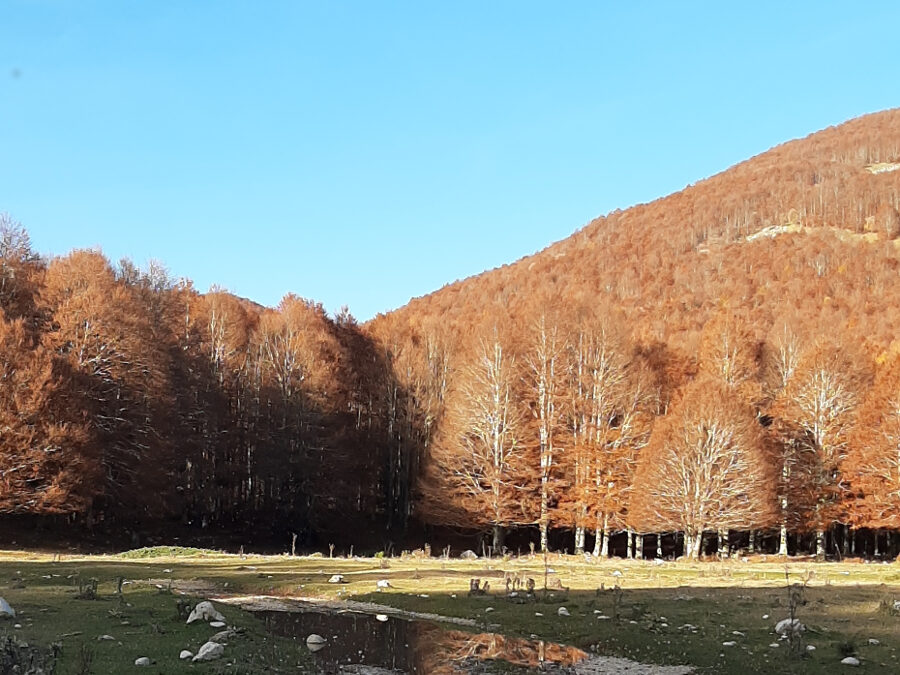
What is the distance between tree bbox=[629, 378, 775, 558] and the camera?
163 feet

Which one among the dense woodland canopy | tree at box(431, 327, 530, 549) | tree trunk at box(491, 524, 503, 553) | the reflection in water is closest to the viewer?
the reflection in water

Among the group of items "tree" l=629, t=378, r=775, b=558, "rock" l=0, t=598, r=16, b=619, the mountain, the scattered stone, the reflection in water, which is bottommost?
the reflection in water

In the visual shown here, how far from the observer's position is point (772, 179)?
582ft

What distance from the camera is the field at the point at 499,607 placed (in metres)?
17.0

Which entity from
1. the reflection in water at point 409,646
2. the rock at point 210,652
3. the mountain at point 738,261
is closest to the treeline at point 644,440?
the mountain at point 738,261

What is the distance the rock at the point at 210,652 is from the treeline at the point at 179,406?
3529 cm

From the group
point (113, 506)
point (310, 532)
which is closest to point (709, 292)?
point (310, 532)

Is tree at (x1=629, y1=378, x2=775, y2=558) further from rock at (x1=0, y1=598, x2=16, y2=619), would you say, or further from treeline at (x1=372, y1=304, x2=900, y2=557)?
rock at (x1=0, y1=598, x2=16, y2=619)

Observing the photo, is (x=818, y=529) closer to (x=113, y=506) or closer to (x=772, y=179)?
(x=113, y=506)

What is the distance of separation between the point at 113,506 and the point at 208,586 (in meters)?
30.4

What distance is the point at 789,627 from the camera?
19672 mm

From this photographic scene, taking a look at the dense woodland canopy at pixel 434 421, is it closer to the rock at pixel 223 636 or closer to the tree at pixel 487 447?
the tree at pixel 487 447

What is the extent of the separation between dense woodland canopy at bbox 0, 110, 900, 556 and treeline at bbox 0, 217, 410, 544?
20 cm

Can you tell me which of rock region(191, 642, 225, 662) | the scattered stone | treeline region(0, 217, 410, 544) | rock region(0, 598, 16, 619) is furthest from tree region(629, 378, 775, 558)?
rock region(0, 598, 16, 619)
